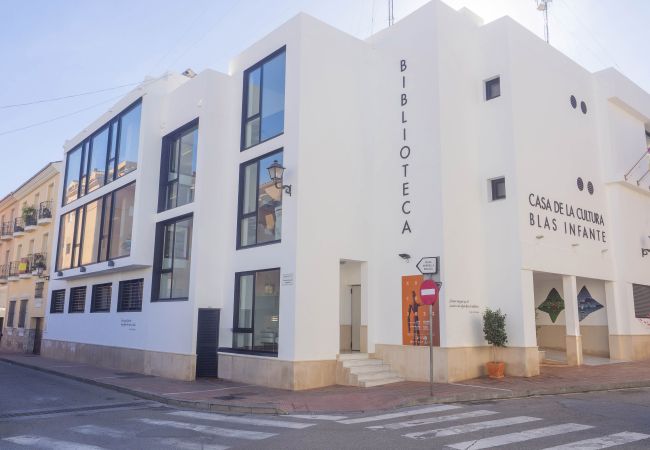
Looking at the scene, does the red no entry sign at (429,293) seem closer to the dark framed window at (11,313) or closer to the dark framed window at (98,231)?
the dark framed window at (98,231)

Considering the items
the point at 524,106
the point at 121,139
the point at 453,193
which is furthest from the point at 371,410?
the point at 121,139

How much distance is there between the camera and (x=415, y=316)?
1451 cm

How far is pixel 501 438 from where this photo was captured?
762cm

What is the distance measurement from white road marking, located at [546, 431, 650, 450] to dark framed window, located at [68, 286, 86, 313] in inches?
781

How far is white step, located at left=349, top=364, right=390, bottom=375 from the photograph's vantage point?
14.0 m

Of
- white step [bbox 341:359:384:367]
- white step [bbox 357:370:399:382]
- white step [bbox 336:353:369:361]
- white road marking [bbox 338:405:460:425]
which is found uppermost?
white step [bbox 336:353:369:361]

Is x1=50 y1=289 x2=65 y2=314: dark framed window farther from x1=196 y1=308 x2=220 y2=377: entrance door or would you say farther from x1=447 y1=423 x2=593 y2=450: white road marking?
x1=447 y1=423 x2=593 y2=450: white road marking

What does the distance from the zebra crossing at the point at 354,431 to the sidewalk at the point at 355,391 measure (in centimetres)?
72

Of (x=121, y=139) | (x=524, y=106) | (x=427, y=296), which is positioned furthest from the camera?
(x=121, y=139)

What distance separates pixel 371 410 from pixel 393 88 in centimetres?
979

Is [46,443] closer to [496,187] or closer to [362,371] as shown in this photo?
[362,371]

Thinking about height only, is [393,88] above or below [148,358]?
above

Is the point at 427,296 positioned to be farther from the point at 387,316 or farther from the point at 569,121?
the point at 569,121

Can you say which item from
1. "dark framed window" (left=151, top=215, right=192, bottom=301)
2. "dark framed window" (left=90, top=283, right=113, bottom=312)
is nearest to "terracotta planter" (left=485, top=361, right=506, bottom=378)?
"dark framed window" (left=151, top=215, right=192, bottom=301)
